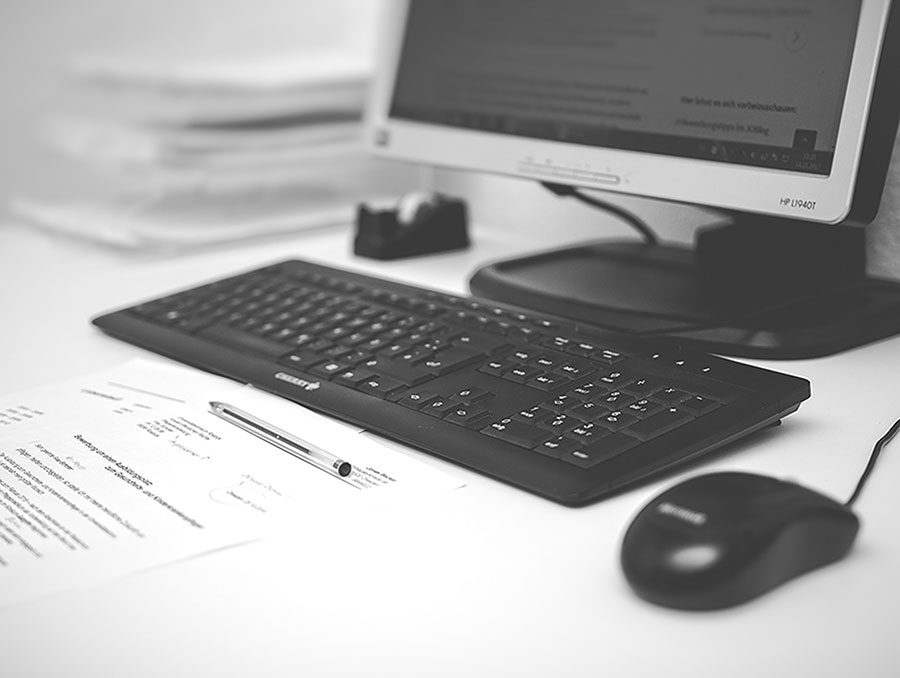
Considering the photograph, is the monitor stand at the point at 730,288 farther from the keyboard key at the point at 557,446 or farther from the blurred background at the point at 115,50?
the blurred background at the point at 115,50

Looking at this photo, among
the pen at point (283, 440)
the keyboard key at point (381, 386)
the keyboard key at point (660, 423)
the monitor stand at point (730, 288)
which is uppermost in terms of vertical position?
the monitor stand at point (730, 288)

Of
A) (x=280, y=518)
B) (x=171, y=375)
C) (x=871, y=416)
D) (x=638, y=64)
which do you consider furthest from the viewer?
(x=638, y=64)

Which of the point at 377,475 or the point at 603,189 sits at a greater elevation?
the point at 603,189

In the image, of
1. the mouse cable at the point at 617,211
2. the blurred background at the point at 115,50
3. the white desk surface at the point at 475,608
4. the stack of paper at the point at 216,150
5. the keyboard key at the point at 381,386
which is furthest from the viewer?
the blurred background at the point at 115,50

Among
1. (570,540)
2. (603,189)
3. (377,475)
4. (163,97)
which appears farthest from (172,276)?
(570,540)

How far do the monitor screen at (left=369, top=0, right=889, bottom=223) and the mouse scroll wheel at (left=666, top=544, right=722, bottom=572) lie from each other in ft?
1.29

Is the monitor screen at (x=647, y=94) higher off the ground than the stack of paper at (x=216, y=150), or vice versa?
the monitor screen at (x=647, y=94)

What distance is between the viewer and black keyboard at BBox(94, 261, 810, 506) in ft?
2.02

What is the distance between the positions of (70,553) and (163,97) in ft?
2.89

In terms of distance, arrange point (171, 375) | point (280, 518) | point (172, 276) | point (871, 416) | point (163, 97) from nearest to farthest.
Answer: point (280, 518), point (871, 416), point (171, 375), point (172, 276), point (163, 97)

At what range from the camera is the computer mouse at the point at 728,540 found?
474 mm

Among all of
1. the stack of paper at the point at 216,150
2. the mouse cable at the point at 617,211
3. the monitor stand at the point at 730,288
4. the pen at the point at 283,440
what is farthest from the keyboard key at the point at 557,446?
the stack of paper at the point at 216,150

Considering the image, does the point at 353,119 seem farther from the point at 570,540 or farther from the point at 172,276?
the point at 570,540

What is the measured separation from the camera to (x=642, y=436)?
615mm
